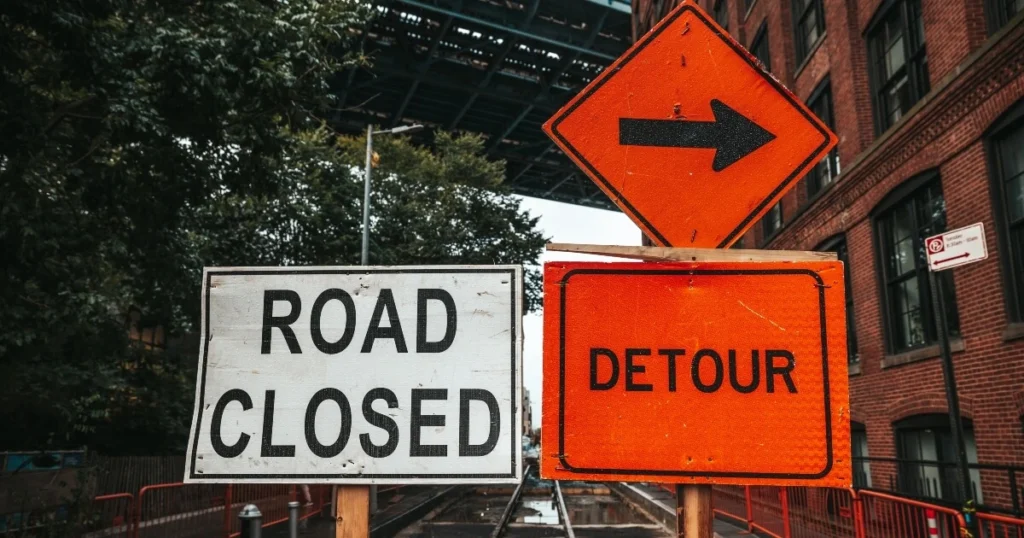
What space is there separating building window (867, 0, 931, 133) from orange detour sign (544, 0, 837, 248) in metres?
12.5

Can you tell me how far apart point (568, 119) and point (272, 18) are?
30.6 ft

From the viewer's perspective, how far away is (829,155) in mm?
17719

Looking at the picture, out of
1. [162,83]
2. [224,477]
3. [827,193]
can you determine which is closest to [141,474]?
[162,83]

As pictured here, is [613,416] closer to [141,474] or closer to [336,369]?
[336,369]

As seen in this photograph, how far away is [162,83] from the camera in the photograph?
10.0 meters

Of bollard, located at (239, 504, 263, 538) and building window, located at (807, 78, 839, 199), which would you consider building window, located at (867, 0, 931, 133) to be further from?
bollard, located at (239, 504, 263, 538)

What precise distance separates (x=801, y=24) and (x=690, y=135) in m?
19.1

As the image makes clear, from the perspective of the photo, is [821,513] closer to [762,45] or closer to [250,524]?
[250,524]

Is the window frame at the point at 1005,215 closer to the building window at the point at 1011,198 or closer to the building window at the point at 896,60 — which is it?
the building window at the point at 1011,198

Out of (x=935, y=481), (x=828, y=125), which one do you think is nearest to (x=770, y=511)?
(x=935, y=481)

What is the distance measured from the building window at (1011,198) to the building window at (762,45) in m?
11.4

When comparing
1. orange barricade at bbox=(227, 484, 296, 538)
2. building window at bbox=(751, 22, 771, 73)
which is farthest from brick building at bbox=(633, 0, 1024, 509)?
orange barricade at bbox=(227, 484, 296, 538)

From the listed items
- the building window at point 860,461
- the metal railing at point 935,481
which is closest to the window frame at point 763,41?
the building window at point 860,461

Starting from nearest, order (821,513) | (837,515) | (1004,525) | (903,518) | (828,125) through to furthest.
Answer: (1004,525), (903,518), (837,515), (821,513), (828,125)
